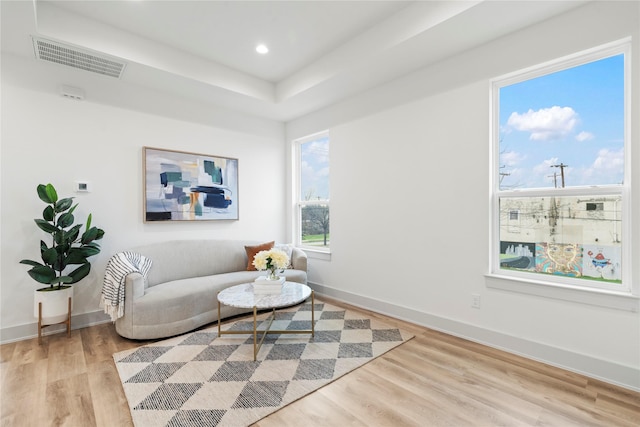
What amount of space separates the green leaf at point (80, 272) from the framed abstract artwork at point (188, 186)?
2.67 feet

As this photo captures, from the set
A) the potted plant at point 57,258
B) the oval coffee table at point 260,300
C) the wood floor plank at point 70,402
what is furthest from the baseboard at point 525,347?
the potted plant at point 57,258

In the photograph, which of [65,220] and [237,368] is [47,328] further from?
[237,368]

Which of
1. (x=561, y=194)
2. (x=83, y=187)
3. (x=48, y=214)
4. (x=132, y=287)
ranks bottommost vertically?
(x=132, y=287)

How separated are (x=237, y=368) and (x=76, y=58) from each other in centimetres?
334

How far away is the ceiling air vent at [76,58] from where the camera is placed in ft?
9.04

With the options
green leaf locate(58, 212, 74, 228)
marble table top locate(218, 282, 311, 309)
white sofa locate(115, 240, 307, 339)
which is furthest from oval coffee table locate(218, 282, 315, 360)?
green leaf locate(58, 212, 74, 228)

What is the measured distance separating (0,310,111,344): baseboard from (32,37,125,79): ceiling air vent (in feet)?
8.59

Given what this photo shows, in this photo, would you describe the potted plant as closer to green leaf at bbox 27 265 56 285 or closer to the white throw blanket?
green leaf at bbox 27 265 56 285

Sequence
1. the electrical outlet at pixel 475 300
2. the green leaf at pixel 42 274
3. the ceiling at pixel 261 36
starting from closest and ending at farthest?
the ceiling at pixel 261 36 < the green leaf at pixel 42 274 < the electrical outlet at pixel 475 300

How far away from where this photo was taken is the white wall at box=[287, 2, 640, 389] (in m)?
2.21

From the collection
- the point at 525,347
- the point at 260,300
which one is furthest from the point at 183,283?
the point at 525,347

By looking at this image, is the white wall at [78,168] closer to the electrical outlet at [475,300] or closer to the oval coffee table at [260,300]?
the oval coffee table at [260,300]

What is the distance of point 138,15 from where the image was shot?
2760 millimetres

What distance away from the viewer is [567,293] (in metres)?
2.33
